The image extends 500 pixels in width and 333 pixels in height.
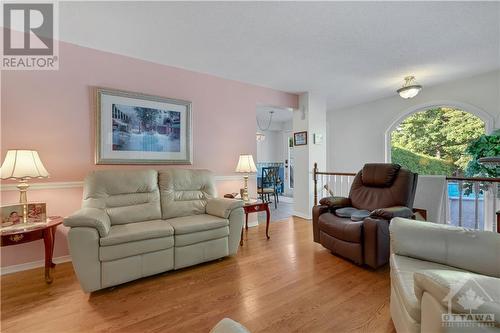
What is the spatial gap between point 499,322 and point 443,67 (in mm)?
3821

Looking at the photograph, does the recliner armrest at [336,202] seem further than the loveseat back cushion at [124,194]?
Yes

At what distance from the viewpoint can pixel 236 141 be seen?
378cm

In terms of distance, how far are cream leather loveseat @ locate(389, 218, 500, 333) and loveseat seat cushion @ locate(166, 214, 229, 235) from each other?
1.62 m

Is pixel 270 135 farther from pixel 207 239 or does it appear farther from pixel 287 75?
pixel 207 239

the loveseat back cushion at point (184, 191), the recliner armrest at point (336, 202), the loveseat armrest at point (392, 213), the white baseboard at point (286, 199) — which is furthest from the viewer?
the white baseboard at point (286, 199)

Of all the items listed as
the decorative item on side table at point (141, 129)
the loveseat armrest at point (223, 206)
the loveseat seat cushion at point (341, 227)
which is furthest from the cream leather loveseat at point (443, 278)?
the decorative item on side table at point (141, 129)

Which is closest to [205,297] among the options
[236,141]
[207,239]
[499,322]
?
[207,239]

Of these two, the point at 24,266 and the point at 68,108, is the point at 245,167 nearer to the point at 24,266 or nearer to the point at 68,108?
the point at 68,108

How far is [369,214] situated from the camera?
2.46m

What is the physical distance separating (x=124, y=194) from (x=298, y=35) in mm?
2553

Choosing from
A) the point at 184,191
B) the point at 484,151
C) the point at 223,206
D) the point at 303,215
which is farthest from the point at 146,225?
the point at 484,151

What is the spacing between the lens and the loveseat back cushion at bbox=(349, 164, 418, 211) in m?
2.44

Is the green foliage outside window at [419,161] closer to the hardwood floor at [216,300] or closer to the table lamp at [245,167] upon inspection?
the table lamp at [245,167]

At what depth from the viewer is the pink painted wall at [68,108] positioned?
7.43 feet
